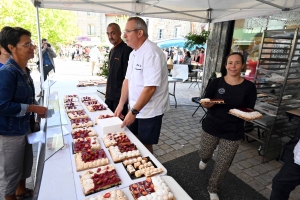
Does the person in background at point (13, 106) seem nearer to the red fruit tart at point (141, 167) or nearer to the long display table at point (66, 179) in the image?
the long display table at point (66, 179)

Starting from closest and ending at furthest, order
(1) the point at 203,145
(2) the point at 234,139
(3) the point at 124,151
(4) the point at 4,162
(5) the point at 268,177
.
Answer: (3) the point at 124,151 < (4) the point at 4,162 < (2) the point at 234,139 < (1) the point at 203,145 < (5) the point at 268,177

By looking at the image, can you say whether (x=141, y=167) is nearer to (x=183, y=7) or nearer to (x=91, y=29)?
(x=183, y=7)

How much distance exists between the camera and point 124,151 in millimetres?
1691

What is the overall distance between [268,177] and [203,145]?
1355 mm

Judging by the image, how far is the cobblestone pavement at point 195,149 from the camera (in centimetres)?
289

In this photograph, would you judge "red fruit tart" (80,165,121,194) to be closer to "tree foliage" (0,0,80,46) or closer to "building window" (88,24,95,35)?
"tree foliage" (0,0,80,46)

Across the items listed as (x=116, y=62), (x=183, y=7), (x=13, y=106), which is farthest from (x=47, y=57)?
(x=13, y=106)

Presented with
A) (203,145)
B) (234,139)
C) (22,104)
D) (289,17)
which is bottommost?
(203,145)

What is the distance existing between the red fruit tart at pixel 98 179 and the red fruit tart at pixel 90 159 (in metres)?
0.07

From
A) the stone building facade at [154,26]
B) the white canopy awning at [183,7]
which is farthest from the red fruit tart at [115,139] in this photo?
the stone building facade at [154,26]

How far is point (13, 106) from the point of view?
1.70 m

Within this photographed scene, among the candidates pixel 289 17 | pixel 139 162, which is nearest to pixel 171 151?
pixel 139 162

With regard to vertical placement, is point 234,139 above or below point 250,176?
above

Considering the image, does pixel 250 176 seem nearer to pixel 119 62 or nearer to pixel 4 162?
pixel 119 62
